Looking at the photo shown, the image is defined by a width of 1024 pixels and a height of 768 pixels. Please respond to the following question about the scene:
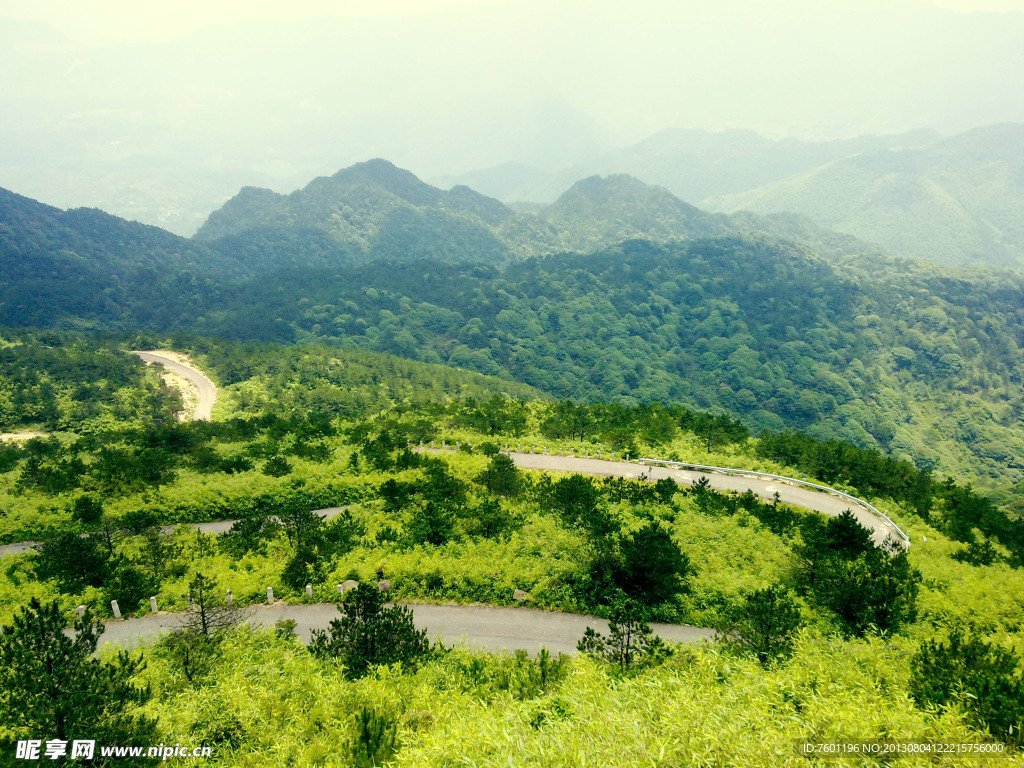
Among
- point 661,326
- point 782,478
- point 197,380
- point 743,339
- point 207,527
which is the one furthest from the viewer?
point 661,326

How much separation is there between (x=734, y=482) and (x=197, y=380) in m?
81.0

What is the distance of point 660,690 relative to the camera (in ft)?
46.6

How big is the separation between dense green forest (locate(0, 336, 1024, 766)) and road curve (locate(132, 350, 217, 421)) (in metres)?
22.2

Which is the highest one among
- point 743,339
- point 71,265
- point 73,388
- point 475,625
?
point 71,265

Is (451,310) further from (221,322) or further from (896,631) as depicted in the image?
(896,631)

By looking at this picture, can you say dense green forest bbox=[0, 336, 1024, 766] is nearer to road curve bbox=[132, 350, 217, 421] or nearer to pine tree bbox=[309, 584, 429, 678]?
pine tree bbox=[309, 584, 429, 678]

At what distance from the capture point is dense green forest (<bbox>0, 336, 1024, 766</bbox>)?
12.5 m

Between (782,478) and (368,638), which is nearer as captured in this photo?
(368,638)

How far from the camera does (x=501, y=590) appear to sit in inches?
965

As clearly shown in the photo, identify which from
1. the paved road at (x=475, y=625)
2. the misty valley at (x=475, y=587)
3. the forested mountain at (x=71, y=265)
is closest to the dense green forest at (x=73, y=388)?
the misty valley at (x=475, y=587)

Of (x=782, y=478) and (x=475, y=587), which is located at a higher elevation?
(x=782, y=478)

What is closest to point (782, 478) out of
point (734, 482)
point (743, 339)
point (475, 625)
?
point (734, 482)

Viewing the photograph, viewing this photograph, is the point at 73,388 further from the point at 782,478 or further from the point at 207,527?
the point at 782,478

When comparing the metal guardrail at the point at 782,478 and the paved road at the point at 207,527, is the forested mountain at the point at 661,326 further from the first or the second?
the paved road at the point at 207,527
